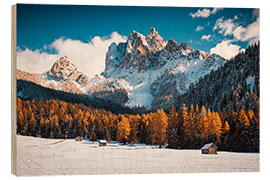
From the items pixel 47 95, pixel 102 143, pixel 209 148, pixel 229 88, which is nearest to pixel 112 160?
pixel 102 143

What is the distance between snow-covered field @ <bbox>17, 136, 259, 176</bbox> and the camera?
1517cm

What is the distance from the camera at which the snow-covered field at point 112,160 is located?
597 inches

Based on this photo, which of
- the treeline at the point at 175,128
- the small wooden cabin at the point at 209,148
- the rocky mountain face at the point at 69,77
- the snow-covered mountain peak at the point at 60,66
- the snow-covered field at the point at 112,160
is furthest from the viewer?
the rocky mountain face at the point at 69,77

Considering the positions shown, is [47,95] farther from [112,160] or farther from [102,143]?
[112,160]

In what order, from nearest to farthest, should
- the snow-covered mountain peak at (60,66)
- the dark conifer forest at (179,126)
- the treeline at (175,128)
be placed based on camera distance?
the dark conifer forest at (179,126)
the treeline at (175,128)
the snow-covered mountain peak at (60,66)

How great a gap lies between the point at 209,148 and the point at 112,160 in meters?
5.84

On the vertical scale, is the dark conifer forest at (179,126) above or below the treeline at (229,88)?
below

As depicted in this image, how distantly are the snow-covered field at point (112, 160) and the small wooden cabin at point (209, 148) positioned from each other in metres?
0.31

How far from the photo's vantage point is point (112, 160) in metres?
16.1

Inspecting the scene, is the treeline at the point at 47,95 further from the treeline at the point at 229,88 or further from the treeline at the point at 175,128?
the treeline at the point at 229,88

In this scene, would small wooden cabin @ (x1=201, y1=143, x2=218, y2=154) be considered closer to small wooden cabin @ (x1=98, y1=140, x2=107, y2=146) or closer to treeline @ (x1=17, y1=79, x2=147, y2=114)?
small wooden cabin @ (x1=98, y1=140, x2=107, y2=146)

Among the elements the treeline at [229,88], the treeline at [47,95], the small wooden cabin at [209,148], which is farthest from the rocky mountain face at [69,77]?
the treeline at [229,88]

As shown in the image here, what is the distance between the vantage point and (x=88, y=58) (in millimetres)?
24812
